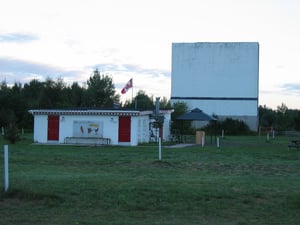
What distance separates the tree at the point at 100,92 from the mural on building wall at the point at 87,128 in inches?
1215

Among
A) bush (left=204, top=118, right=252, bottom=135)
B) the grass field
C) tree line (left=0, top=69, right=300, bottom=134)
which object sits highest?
tree line (left=0, top=69, right=300, bottom=134)

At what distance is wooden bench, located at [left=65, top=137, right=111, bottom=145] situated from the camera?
124ft

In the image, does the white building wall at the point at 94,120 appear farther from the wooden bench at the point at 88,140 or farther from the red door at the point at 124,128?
the wooden bench at the point at 88,140

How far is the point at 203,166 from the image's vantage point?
61.3 feet

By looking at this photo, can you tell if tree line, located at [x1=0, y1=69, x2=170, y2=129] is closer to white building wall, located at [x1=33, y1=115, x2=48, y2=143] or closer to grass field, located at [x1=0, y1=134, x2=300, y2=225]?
white building wall, located at [x1=33, y1=115, x2=48, y2=143]

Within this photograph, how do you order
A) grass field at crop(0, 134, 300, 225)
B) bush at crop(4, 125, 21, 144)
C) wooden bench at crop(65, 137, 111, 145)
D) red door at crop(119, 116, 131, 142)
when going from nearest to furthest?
grass field at crop(0, 134, 300, 225) < bush at crop(4, 125, 21, 144) < wooden bench at crop(65, 137, 111, 145) < red door at crop(119, 116, 131, 142)

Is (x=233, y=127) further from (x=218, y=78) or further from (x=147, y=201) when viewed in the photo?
(x=147, y=201)

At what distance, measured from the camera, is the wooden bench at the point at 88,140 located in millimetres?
37700

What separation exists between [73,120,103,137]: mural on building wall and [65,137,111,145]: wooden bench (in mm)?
400

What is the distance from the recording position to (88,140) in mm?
38125

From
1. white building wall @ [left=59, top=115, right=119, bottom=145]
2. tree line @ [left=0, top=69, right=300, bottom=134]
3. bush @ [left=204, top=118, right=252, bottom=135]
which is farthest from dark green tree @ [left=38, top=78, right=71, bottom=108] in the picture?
white building wall @ [left=59, top=115, right=119, bottom=145]

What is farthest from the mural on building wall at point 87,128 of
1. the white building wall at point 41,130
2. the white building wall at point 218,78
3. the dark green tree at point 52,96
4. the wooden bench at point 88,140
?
the white building wall at point 218,78

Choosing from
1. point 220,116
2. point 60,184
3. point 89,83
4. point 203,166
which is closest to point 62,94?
point 89,83

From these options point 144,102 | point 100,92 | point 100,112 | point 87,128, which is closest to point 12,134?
point 87,128
